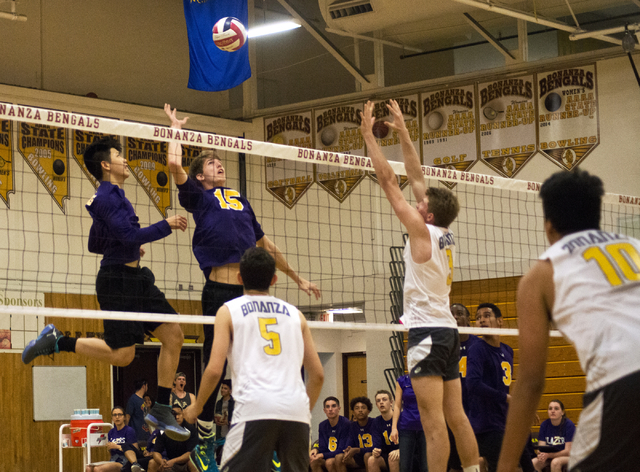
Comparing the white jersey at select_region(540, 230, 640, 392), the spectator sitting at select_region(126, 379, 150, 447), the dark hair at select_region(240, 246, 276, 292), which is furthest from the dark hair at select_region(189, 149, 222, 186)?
the spectator sitting at select_region(126, 379, 150, 447)

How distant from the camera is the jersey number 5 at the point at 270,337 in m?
4.42

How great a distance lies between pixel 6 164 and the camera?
1598 cm

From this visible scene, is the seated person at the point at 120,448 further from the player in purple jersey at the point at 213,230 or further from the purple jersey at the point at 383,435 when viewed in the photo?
the player in purple jersey at the point at 213,230

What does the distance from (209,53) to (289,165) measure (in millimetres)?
4569

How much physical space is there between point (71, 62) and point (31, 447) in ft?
25.4

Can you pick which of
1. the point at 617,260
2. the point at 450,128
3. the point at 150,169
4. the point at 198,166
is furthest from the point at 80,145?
the point at 617,260

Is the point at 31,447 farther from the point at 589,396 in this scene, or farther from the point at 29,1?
the point at 589,396

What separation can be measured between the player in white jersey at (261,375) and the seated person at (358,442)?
26.0ft

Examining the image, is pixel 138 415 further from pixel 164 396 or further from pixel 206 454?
pixel 206 454

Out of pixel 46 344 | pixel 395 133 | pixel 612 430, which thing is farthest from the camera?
pixel 395 133

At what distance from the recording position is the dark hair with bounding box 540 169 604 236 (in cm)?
286

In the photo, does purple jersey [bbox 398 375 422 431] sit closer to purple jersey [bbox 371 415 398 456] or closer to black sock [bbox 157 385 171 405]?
purple jersey [bbox 371 415 398 456]

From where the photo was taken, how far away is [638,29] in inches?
552

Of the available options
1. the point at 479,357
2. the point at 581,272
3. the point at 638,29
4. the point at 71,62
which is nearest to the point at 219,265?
the point at 479,357
